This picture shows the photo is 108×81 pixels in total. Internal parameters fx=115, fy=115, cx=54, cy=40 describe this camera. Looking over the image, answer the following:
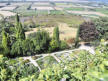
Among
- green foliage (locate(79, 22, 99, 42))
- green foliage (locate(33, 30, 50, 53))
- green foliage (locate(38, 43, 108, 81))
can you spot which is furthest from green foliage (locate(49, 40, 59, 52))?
green foliage (locate(38, 43, 108, 81))

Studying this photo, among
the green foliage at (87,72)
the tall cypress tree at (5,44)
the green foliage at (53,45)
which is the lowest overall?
the green foliage at (53,45)

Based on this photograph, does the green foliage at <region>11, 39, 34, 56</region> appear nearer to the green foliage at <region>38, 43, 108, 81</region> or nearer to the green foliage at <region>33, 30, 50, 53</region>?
the green foliage at <region>33, 30, 50, 53</region>

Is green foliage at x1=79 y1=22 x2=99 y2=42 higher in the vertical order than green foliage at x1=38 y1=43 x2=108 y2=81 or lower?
lower

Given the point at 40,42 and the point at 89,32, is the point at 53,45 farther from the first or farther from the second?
the point at 89,32

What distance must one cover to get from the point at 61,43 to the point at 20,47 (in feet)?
21.5

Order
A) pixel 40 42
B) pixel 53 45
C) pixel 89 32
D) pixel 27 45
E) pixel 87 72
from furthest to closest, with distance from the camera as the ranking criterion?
pixel 89 32 < pixel 53 45 < pixel 40 42 < pixel 27 45 < pixel 87 72

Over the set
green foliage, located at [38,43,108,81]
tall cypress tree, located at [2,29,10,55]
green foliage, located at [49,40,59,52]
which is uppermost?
green foliage, located at [38,43,108,81]

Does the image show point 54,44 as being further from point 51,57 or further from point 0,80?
point 0,80

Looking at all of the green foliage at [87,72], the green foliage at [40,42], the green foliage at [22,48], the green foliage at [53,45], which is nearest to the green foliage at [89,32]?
the green foliage at [53,45]

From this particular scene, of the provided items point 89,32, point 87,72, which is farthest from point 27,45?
point 87,72

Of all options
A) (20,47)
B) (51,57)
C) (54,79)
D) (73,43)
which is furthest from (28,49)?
(54,79)

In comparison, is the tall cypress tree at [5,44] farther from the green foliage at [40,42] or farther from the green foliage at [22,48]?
the green foliage at [40,42]

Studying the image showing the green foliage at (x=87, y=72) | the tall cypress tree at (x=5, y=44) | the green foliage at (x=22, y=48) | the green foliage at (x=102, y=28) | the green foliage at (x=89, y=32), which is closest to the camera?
the green foliage at (x=87, y=72)

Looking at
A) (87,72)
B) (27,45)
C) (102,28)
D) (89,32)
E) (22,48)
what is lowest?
(22,48)
